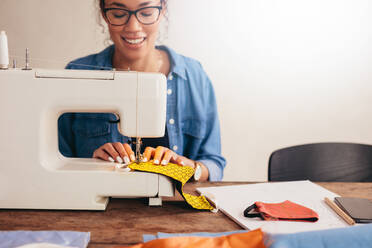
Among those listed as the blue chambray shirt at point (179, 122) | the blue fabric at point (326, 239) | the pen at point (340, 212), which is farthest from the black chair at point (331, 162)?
the blue fabric at point (326, 239)

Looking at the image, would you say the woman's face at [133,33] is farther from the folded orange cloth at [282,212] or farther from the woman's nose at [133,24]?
the folded orange cloth at [282,212]

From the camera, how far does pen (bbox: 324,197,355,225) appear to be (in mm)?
933

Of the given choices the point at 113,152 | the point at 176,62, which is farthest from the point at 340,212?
the point at 176,62

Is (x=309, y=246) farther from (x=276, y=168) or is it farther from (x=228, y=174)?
(x=228, y=174)

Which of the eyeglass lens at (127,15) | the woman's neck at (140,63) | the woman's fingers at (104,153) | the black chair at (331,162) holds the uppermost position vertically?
the eyeglass lens at (127,15)

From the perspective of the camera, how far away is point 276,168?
1745mm

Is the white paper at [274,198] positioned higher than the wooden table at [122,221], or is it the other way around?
the white paper at [274,198]

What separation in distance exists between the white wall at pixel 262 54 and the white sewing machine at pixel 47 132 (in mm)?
1190

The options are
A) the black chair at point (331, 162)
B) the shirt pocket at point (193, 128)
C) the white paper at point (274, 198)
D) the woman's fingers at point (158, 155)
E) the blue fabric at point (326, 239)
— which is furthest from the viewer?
the shirt pocket at point (193, 128)

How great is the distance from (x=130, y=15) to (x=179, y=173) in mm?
1275

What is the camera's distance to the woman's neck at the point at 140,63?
2.10m

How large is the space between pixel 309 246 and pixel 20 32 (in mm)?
2136

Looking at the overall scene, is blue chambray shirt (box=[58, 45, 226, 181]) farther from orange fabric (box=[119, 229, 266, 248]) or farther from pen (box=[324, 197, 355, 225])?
orange fabric (box=[119, 229, 266, 248])

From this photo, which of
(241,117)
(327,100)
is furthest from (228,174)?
(327,100)
